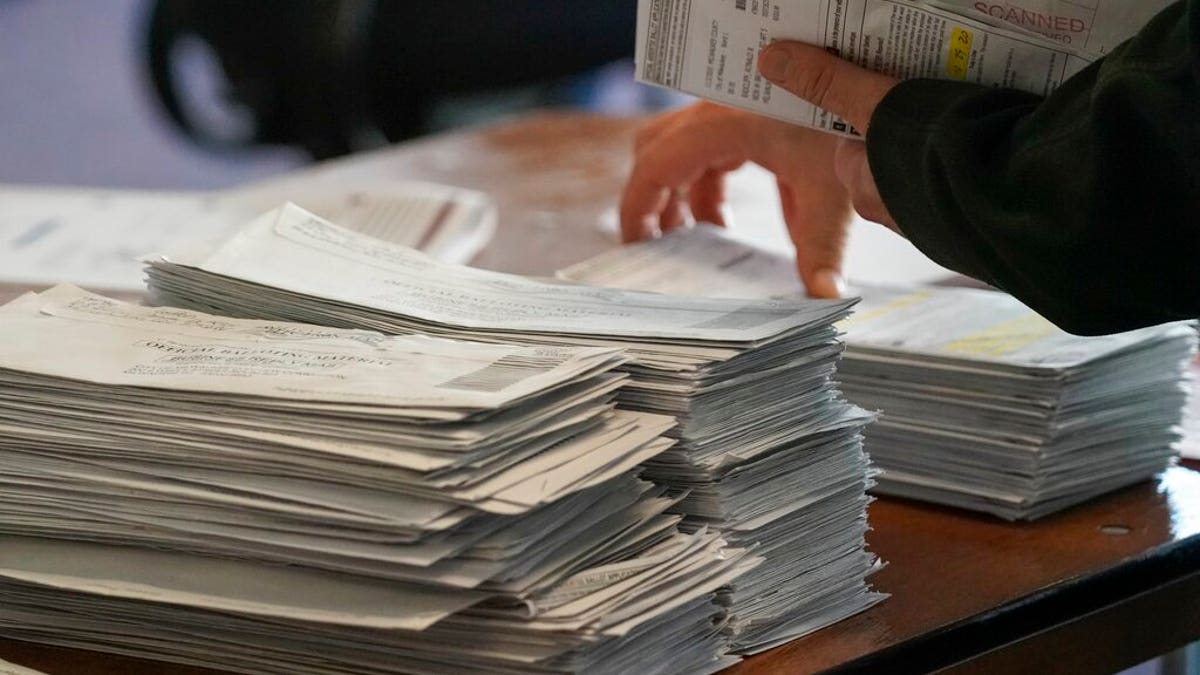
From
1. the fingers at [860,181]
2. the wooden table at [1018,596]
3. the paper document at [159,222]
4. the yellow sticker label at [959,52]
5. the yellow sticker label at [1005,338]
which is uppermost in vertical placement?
the yellow sticker label at [959,52]

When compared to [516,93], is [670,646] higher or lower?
lower

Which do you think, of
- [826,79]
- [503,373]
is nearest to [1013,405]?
[826,79]

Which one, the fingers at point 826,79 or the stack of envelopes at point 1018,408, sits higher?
the fingers at point 826,79

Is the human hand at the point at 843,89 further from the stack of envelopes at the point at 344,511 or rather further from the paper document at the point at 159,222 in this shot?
the paper document at the point at 159,222

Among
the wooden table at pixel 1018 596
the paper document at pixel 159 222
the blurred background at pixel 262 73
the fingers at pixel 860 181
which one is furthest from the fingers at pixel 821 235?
the blurred background at pixel 262 73

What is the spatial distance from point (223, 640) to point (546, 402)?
22 centimetres

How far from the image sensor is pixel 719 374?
76 centimetres

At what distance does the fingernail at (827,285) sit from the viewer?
3.65ft

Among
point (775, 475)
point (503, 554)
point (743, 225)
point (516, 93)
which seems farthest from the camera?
point (516, 93)

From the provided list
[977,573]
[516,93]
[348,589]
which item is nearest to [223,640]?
[348,589]

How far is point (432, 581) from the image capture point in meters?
0.65

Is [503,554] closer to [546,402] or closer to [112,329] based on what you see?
[546,402]

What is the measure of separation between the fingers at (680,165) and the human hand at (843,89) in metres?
0.26

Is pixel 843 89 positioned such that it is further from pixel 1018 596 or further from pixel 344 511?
pixel 344 511
